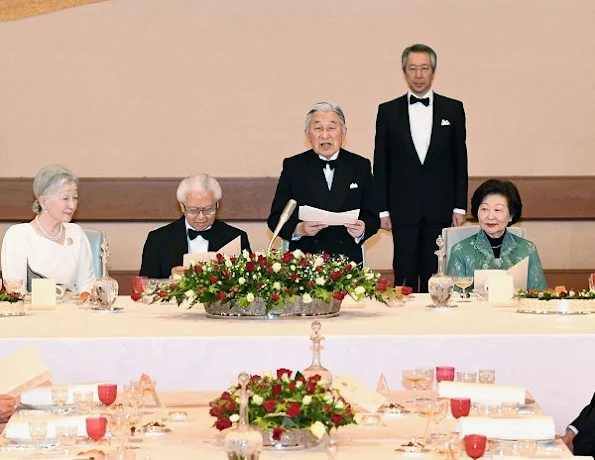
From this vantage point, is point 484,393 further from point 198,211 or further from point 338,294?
point 198,211

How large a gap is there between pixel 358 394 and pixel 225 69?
5.75m

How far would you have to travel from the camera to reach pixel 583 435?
352 cm

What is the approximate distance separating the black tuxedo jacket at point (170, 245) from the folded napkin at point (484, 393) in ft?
9.64

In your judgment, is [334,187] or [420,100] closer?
[334,187]

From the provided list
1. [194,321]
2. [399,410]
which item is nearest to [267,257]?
[194,321]

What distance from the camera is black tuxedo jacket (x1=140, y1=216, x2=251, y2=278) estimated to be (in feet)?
20.1

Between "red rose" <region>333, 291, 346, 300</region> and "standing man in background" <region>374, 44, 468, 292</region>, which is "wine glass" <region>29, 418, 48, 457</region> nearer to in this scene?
"red rose" <region>333, 291, 346, 300</region>

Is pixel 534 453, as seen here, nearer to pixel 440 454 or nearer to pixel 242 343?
pixel 440 454

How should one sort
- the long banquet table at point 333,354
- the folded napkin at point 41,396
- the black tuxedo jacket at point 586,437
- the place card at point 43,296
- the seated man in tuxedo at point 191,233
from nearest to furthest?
the folded napkin at point 41,396, the black tuxedo jacket at point 586,437, the long banquet table at point 333,354, the place card at point 43,296, the seated man in tuxedo at point 191,233

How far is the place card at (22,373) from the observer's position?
3.38 meters

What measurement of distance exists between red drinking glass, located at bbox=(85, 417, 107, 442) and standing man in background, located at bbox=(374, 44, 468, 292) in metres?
4.51

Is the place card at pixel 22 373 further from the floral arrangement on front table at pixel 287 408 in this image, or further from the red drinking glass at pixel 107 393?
the floral arrangement on front table at pixel 287 408

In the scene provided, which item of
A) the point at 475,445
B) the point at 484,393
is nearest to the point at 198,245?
the point at 484,393

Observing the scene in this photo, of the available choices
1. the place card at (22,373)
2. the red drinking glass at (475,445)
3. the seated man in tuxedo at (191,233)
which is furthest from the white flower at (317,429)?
the seated man in tuxedo at (191,233)
